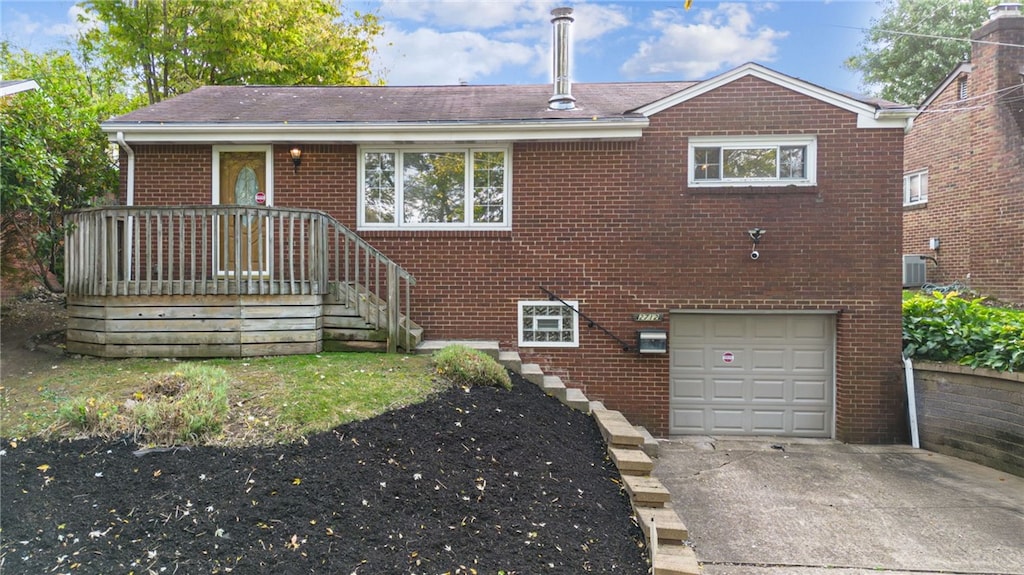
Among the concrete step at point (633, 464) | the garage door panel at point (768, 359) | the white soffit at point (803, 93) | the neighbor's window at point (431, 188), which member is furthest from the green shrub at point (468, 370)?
the white soffit at point (803, 93)

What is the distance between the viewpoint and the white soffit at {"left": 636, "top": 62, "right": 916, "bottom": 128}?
23.4ft

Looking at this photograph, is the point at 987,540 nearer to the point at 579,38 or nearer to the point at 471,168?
the point at 471,168

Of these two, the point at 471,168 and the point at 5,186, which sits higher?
the point at 471,168

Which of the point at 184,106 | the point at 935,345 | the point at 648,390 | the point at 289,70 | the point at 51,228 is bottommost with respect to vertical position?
the point at 648,390

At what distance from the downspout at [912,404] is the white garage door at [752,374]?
2.87 ft

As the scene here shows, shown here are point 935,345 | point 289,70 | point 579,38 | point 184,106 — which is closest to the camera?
point 935,345

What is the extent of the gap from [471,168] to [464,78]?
4.41 metres

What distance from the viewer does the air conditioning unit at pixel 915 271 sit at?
1166 cm

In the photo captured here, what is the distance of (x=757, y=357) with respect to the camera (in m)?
7.55

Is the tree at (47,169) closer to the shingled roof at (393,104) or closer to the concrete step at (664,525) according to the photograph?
the shingled roof at (393,104)

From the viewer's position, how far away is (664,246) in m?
7.42

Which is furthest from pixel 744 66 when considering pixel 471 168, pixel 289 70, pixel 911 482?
pixel 289 70

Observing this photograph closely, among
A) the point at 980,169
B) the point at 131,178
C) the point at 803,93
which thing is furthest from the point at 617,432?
the point at 980,169

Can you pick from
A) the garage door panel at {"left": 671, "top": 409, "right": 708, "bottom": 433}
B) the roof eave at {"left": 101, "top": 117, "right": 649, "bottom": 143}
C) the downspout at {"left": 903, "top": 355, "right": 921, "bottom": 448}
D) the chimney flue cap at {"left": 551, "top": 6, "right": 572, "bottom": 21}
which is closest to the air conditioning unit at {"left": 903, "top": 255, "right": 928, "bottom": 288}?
the downspout at {"left": 903, "top": 355, "right": 921, "bottom": 448}
